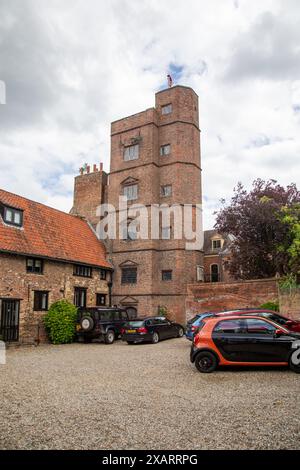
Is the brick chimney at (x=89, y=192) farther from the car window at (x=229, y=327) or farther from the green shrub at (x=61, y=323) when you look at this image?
the car window at (x=229, y=327)

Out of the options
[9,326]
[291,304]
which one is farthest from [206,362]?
[9,326]

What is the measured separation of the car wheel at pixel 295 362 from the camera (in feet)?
31.2

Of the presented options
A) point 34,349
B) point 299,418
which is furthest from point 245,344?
point 34,349

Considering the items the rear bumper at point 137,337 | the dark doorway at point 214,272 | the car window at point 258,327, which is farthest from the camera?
the dark doorway at point 214,272

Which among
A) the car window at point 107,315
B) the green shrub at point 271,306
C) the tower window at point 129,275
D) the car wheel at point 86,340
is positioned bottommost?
the car wheel at point 86,340

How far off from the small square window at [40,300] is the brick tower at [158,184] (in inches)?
296

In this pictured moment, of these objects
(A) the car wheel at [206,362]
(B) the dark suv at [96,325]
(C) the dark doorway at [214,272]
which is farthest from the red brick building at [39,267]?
(C) the dark doorway at [214,272]

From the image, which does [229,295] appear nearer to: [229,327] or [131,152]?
[229,327]

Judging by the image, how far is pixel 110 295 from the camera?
89.4 ft

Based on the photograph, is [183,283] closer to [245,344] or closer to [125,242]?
[125,242]

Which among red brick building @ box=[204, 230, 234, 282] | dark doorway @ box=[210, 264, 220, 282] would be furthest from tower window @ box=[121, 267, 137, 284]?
dark doorway @ box=[210, 264, 220, 282]

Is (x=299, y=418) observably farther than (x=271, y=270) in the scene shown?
No
